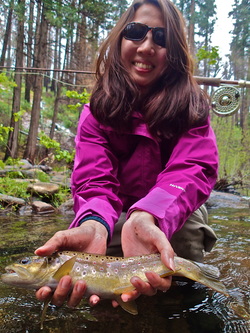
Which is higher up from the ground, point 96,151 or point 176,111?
point 176,111

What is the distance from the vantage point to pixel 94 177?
7.64 feet

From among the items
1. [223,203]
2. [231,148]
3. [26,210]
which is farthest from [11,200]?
[231,148]

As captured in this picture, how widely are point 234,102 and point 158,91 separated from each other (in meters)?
2.23

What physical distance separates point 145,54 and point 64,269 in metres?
1.67

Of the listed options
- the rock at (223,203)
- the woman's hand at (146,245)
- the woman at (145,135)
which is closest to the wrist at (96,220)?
the woman at (145,135)

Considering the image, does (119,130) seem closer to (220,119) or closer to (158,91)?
(158,91)

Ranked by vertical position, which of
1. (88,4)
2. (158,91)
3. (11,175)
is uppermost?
(88,4)

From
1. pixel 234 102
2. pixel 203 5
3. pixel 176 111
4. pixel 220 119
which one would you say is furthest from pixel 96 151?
pixel 203 5

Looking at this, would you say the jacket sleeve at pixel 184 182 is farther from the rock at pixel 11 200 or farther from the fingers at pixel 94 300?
the rock at pixel 11 200

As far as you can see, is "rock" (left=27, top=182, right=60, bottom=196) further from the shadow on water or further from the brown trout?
the brown trout

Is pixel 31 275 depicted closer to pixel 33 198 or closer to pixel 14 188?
pixel 14 188

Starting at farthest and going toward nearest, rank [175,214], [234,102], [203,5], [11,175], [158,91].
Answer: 1. [203,5]
2. [11,175]
3. [234,102]
4. [158,91]
5. [175,214]

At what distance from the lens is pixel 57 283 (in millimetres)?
1602

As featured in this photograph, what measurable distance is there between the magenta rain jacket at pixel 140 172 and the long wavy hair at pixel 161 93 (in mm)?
96
